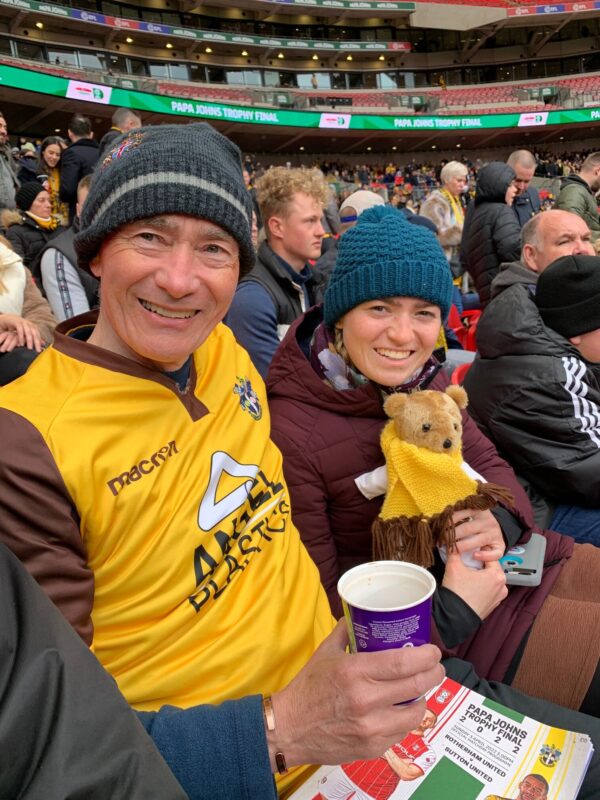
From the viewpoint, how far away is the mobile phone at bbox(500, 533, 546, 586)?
147cm

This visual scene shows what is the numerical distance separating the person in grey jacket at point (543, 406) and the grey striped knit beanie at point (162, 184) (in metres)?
1.25

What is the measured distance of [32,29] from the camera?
26469mm

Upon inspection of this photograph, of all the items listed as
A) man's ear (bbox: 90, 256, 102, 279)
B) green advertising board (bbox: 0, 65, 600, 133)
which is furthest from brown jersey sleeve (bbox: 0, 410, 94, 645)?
green advertising board (bbox: 0, 65, 600, 133)

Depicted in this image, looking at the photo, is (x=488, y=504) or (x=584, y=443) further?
(x=584, y=443)

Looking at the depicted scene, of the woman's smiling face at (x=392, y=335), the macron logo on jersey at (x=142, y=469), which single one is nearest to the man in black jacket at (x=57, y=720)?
the macron logo on jersey at (x=142, y=469)

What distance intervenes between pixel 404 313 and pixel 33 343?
1.51 m

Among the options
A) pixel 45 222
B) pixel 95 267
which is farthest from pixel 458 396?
pixel 45 222

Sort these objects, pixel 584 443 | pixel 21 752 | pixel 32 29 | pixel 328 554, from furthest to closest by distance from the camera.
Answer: pixel 32 29 < pixel 584 443 < pixel 328 554 < pixel 21 752

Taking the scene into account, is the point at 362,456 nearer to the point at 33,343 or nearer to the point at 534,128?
the point at 33,343

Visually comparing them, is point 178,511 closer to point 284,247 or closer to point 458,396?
point 458,396

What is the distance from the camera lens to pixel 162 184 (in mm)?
1062

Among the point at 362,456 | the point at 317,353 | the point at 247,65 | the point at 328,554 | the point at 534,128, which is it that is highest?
the point at 247,65

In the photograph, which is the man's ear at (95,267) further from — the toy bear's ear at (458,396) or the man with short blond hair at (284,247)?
the man with short blond hair at (284,247)

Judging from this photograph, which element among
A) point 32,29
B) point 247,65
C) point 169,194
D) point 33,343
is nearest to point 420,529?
point 169,194
